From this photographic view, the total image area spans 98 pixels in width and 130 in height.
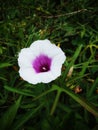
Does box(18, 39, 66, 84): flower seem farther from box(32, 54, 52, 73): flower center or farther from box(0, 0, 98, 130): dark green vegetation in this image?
box(0, 0, 98, 130): dark green vegetation

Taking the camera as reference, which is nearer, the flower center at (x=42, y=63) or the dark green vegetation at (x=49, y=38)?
the flower center at (x=42, y=63)

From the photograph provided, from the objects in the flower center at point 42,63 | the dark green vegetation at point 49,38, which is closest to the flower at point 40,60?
the flower center at point 42,63

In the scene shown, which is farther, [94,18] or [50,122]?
[94,18]

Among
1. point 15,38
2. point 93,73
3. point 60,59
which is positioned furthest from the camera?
point 15,38

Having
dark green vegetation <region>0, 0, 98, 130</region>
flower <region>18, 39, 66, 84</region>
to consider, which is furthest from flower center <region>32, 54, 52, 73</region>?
dark green vegetation <region>0, 0, 98, 130</region>

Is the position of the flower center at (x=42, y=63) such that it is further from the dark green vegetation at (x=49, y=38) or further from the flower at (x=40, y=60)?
the dark green vegetation at (x=49, y=38)

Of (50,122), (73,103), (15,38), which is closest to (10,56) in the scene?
(15,38)

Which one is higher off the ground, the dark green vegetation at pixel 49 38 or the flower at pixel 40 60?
the flower at pixel 40 60

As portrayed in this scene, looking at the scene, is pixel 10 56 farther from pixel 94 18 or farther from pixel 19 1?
pixel 94 18

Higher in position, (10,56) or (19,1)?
(19,1)
